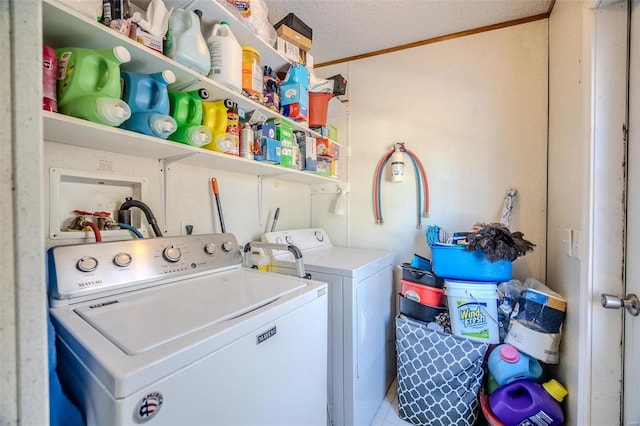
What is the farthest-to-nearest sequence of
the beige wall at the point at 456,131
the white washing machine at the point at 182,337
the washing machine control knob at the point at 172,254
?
the beige wall at the point at 456,131 < the washing machine control knob at the point at 172,254 < the white washing machine at the point at 182,337

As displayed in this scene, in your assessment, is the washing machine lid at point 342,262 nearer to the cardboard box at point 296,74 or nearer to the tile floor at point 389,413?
the tile floor at point 389,413

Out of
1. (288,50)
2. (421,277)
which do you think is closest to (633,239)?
(421,277)

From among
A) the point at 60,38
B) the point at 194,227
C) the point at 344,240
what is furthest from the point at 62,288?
the point at 344,240

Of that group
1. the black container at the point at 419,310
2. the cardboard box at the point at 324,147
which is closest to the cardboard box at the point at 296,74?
the cardboard box at the point at 324,147

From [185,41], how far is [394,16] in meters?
1.40

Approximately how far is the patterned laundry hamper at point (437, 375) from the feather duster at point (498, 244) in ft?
1.67

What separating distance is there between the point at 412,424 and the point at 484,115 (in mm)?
2106

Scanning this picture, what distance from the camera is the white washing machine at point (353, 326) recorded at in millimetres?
1412

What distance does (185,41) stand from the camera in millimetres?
1075

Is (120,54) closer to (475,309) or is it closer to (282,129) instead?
(282,129)

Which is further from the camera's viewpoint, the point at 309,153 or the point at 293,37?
the point at 309,153

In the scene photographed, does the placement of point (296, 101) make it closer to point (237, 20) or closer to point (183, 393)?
point (237, 20)

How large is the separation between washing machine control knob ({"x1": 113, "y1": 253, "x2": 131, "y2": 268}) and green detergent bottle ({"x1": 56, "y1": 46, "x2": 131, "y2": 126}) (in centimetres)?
46

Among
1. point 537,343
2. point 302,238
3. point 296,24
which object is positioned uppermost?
point 296,24
